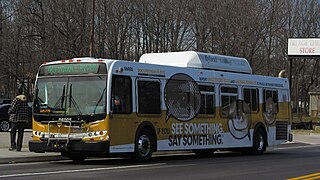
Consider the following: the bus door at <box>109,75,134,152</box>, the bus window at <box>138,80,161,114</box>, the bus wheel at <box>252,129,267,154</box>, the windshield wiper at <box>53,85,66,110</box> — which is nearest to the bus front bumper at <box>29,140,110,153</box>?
the bus door at <box>109,75,134,152</box>

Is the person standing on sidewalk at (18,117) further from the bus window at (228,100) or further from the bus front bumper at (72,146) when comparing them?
the bus window at (228,100)

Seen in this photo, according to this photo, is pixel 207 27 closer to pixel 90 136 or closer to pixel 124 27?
pixel 124 27

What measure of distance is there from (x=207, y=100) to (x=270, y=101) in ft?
14.6

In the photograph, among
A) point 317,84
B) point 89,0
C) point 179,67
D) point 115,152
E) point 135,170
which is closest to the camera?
point 135,170

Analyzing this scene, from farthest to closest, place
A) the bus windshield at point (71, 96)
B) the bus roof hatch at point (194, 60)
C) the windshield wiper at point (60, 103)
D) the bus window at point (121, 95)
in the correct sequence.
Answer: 1. the bus roof hatch at point (194, 60)
2. the windshield wiper at point (60, 103)
3. the bus window at point (121, 95)
4. the bus windshield at point (71, 96)

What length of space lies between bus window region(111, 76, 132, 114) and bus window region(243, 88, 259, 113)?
665 centimetres

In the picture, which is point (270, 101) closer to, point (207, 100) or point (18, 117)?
point (207, 100)

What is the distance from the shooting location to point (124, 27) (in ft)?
192

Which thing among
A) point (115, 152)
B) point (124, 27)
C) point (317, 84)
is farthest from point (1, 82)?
point (115, 152)

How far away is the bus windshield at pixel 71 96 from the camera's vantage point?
1666 cm

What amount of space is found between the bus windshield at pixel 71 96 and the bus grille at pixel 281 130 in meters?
10.4

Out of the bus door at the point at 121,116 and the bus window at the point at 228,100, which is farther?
the bus window at the point at 228,100

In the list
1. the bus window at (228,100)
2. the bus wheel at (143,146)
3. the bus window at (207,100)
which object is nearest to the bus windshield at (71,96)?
the bus wheel at (143,146)

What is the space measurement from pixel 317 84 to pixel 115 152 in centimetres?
7422
